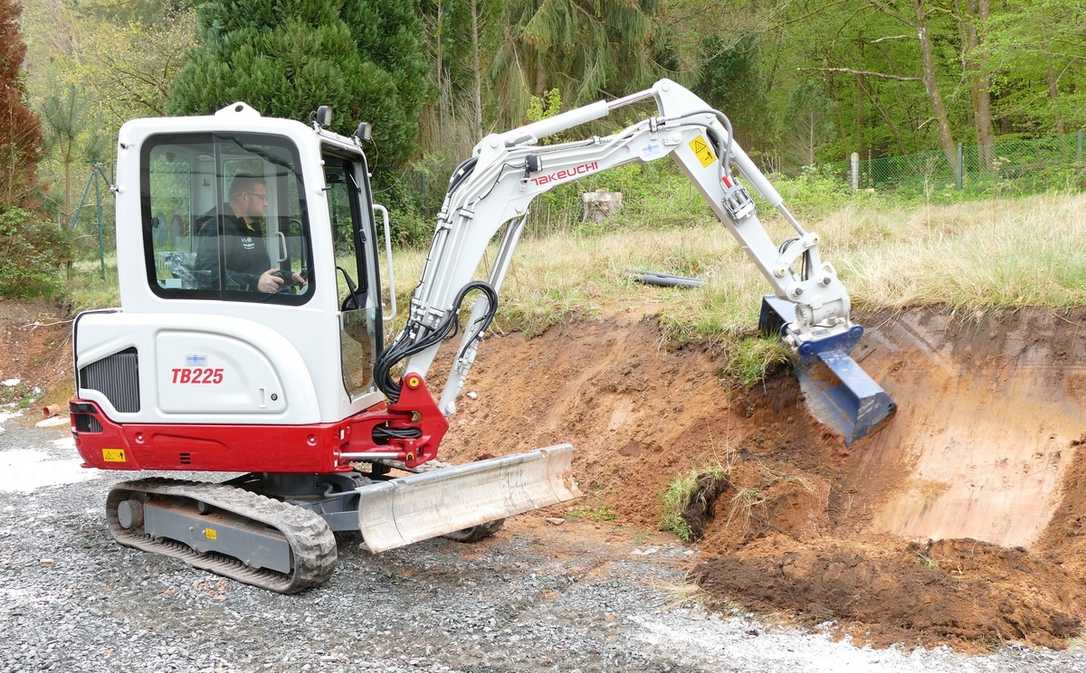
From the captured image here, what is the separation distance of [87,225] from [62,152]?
1.28 m

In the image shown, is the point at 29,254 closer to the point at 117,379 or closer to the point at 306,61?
the point at 306,61

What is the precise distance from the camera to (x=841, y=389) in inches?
255

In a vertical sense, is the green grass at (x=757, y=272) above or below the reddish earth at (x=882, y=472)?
above

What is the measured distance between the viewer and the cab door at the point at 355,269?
564 centimetres

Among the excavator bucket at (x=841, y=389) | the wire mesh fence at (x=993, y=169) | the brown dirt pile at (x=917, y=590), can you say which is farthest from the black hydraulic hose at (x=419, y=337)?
the wire mesh fence at (x=993, y=169)

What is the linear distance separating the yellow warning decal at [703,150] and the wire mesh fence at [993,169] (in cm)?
954

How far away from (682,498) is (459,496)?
1.53 meters

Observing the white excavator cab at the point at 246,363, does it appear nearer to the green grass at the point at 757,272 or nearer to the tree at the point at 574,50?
the green grass at the point at 757,272

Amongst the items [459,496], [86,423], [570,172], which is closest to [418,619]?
[459,496]

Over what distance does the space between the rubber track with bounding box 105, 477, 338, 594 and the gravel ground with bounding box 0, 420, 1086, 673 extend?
0.07 metres

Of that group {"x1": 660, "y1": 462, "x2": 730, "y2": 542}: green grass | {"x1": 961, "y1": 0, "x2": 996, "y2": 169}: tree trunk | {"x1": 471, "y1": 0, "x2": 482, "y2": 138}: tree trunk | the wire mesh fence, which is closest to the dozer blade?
{"x1": 660, "y1": 462, "x2": 730, "y2": 542}: green grass

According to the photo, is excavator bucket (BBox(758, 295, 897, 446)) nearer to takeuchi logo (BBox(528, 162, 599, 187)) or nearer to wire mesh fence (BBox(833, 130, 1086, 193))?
takeuchi logo (BBox(528, 162, 599, 187))

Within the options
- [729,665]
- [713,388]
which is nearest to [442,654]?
[729,665]

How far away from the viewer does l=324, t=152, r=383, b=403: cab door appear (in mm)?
5639
